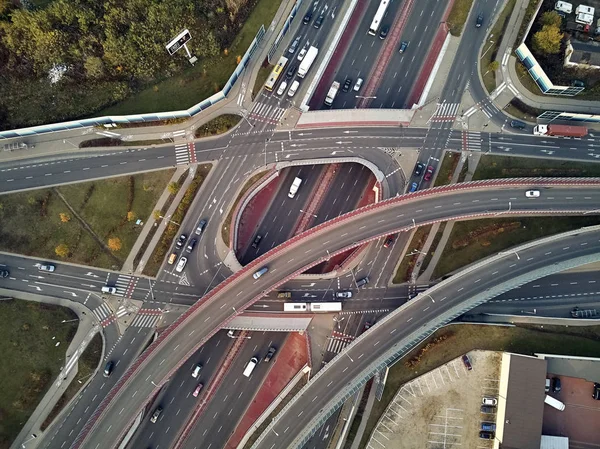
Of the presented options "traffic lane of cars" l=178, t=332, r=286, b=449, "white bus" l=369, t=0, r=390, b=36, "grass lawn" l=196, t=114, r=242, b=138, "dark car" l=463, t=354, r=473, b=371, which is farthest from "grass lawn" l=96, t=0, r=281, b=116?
"dark car" l=463, t=354, r=473, b=371

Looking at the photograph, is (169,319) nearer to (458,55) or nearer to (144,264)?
(144,264)

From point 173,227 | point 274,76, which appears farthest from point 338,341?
point 274,76

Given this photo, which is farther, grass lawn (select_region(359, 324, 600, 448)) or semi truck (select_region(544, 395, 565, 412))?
grass lawn (select_region(359, 324, 600, 448))

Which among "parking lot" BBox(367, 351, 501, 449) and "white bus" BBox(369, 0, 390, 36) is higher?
"white bus" BBox(369, 0, 390, 36)

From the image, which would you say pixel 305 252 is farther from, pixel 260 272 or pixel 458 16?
pixel 458 16

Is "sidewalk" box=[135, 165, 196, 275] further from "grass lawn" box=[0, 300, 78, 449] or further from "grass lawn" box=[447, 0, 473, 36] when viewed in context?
"grass lawn" box=[447, 0, 473, 36]

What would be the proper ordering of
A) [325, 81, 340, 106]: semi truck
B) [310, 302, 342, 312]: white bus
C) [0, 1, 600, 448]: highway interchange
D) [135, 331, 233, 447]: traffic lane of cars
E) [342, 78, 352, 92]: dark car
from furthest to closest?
[342, 78, 352, 92]: dark car < [325, 81, 340, 106]: semi truck < [310, 302, 342, 312]: white bus < [135, 331, 233, 447]: traffic lane of cars < [0, 1, 600, 448]: highway interchange

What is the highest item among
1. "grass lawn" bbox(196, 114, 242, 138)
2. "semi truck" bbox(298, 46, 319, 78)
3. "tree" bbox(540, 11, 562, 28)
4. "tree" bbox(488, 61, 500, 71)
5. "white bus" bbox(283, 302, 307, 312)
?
"tree" bbox(540, 11, 562, 28)
